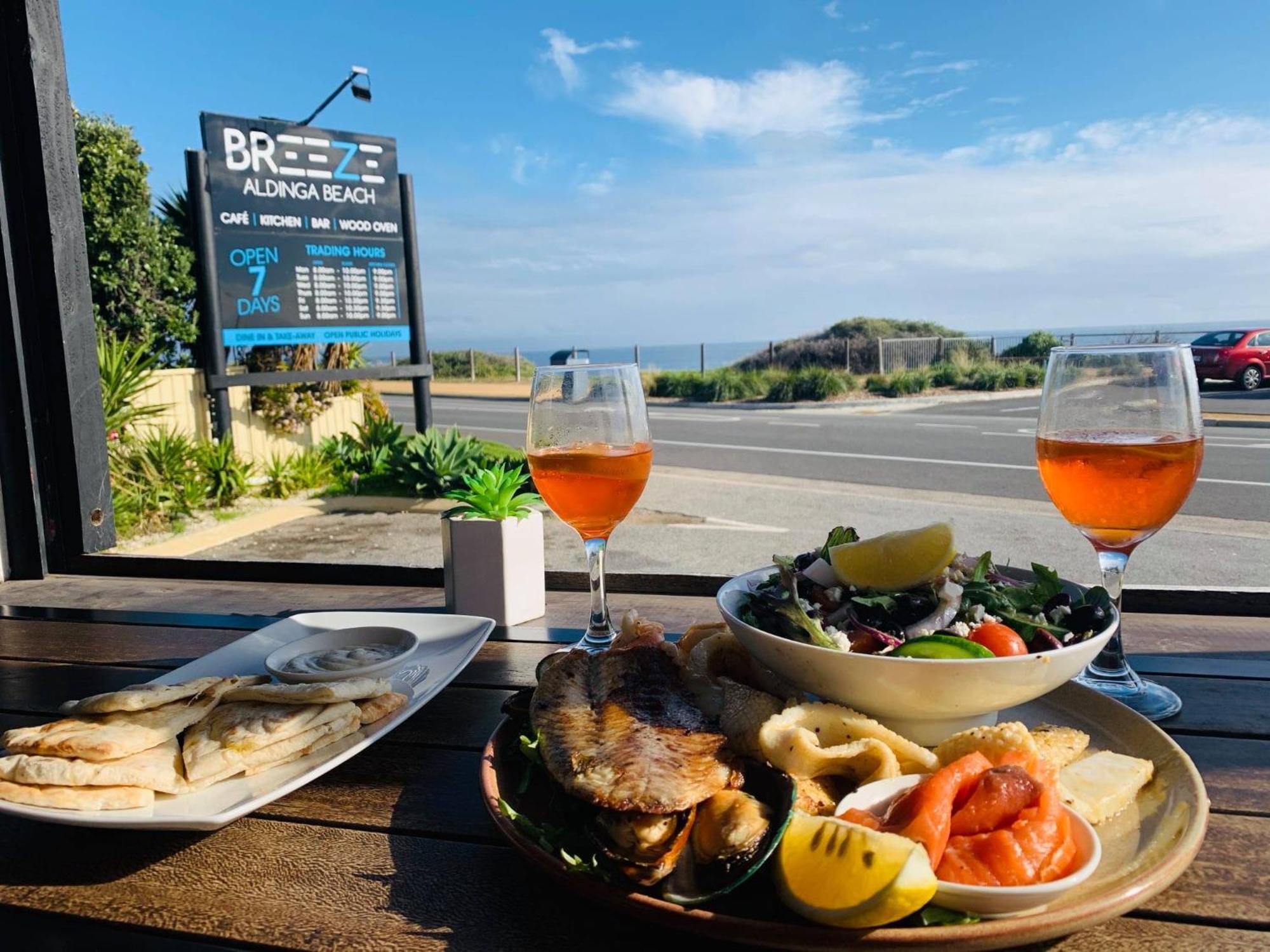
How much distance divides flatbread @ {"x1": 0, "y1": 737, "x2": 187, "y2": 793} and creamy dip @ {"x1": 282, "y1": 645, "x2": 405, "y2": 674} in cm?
29

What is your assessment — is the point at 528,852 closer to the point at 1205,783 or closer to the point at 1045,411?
the point at 1205,783

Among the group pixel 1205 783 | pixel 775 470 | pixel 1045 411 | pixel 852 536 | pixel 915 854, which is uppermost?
pixel 1045 411

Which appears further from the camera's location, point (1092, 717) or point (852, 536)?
point (852, 536)

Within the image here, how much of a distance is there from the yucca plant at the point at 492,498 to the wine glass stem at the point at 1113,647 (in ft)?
2.95

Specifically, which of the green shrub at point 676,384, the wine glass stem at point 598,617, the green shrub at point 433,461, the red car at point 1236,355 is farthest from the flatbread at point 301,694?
the green shrub at point 676,384

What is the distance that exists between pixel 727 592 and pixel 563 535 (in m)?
6.67

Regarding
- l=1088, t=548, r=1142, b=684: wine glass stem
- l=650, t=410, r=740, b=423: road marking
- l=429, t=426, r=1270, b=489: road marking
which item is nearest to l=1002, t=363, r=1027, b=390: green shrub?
l=650, t=410, r=740, b=423: road marking

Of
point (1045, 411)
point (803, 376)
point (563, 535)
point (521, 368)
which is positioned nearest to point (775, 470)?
Result: point (563, 535)

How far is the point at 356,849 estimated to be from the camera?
0.88 m

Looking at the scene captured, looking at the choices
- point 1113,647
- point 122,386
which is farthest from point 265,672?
point 122,386

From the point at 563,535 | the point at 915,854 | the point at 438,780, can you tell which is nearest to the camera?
the point at 915,854

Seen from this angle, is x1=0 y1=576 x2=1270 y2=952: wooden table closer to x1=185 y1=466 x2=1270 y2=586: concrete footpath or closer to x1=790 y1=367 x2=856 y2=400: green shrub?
x1=185 y1=466 x2=1270 y2=586: concrete footpath

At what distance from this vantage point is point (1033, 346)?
27969mm

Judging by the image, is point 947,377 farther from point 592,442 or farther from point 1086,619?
point 1086,619
